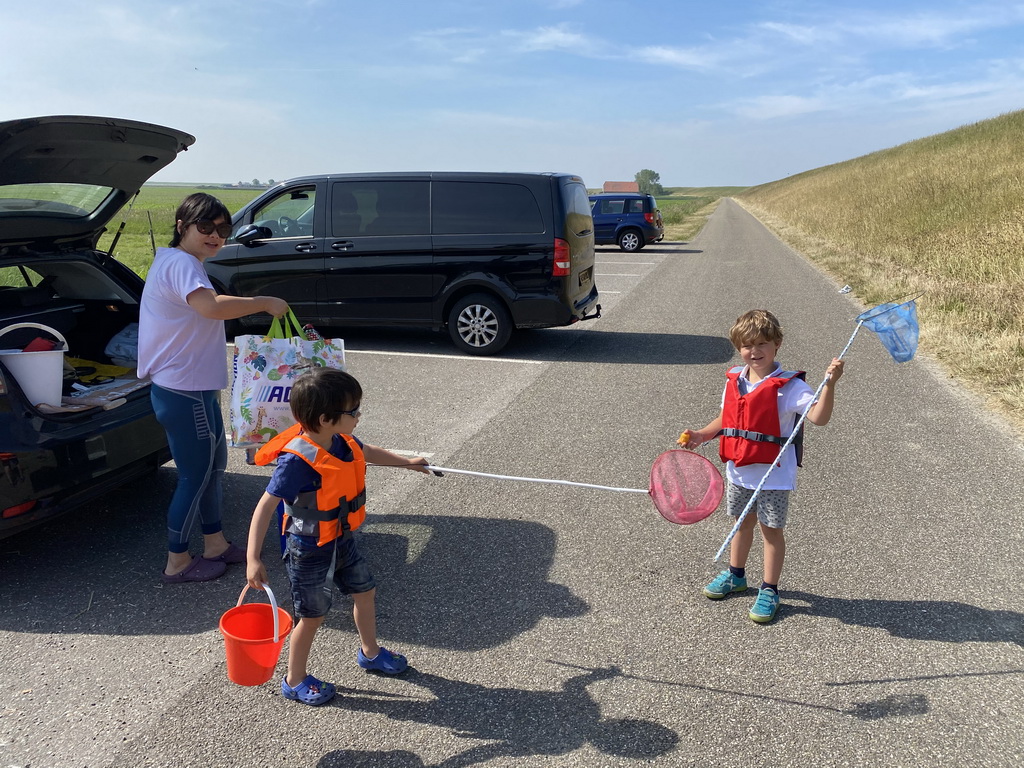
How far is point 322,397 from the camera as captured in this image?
2531 mm

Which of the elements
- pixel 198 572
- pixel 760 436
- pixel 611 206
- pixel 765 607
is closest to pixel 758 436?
pixel 760 436

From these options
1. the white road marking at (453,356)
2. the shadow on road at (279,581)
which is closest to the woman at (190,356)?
the shadow on road at (279,581)

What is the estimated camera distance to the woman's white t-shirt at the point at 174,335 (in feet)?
11.1

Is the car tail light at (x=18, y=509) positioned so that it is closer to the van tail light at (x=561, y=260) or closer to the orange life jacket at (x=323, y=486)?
the orange life jacket at (x=323, y=486)

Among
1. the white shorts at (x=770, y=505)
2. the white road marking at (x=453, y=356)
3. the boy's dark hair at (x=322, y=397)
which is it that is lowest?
the white road marking at (x=453, y=356)

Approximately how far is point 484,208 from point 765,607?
20.1ft

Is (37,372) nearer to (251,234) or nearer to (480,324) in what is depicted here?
(251,234)

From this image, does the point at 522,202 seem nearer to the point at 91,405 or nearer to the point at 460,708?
the point at 91,405

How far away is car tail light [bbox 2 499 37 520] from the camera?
3326mm

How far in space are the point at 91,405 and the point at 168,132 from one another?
161cm

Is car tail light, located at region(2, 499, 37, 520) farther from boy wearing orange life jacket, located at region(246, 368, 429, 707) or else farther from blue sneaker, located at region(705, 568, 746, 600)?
blue sneaker, located at region(705, 568, 746, 600)

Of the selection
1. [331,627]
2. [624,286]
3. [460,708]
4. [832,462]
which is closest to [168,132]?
[331,627]

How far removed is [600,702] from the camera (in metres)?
2.78

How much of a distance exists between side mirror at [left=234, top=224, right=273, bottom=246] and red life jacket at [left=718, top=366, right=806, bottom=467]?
645cm
